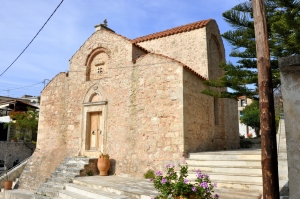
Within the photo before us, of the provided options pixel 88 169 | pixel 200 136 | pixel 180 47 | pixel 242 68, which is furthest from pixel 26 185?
pixel 242 68

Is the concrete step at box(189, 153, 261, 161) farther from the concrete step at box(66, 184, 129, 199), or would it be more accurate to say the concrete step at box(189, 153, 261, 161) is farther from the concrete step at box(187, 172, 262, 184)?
the concrete step at box(66, 184, 129, 199)

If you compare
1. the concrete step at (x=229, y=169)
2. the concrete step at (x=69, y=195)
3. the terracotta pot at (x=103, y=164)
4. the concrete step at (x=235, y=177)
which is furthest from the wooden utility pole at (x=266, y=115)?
the terracotta pot at (x=103, y=164)

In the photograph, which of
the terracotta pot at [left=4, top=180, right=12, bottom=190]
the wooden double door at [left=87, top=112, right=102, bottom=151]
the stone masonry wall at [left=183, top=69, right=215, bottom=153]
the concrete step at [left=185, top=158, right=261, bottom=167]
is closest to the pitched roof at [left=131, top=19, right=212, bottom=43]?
the stone masonry wall at [left=183, top=69, right=215, bottom=153]

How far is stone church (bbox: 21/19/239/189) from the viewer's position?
8.56m

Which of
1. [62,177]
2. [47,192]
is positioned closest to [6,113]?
[62,177]

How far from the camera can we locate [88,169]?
9.28 m

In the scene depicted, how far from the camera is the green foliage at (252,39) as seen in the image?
6.57m

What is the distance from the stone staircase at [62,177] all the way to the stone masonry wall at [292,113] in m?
7.04

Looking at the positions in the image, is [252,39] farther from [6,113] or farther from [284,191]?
[6,113]

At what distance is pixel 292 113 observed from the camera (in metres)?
3.14

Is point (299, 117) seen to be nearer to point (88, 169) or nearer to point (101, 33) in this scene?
point (88, 169)

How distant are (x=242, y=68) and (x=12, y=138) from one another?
18.6m

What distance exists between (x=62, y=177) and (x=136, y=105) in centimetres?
361

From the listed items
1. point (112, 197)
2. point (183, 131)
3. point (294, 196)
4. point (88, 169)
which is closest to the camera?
point (294, 196)
